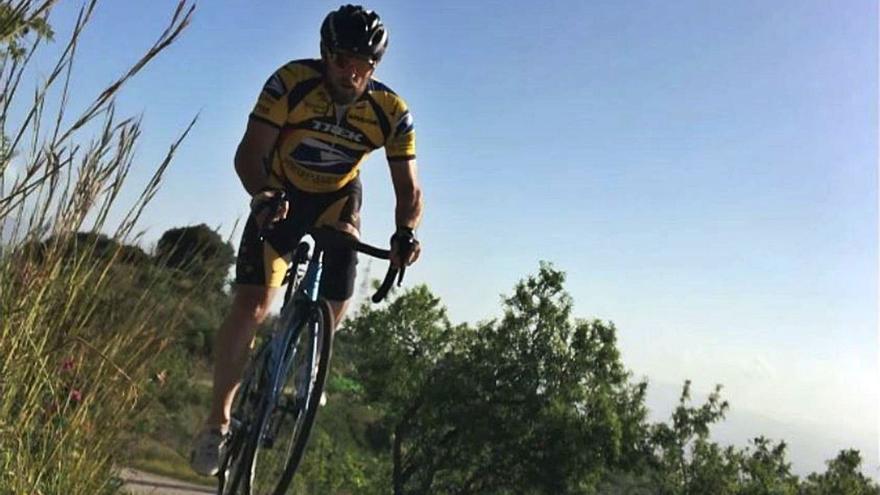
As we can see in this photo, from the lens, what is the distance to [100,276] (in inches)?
133

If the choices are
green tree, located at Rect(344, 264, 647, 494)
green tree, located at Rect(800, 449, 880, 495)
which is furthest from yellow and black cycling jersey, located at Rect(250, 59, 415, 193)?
green tree, located at Rect(800, 449, 880, 495)

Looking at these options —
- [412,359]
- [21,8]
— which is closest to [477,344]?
[412,359]

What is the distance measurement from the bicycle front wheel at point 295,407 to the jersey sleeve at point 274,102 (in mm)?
819

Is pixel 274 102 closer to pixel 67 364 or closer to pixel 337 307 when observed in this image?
pixel 337 307

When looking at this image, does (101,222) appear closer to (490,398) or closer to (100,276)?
(100,276)

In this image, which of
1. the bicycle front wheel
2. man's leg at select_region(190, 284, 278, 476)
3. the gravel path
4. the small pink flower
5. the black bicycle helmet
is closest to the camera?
the small pink flower

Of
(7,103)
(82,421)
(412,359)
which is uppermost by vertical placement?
(412,359)

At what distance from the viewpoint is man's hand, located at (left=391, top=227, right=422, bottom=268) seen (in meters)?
3.92

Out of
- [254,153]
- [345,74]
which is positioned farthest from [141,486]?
[345,74]

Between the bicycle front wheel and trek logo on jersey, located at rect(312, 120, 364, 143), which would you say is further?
trek logo on jersey, located at rect(312, 120, 364, 143)

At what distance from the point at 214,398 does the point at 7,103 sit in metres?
2.32

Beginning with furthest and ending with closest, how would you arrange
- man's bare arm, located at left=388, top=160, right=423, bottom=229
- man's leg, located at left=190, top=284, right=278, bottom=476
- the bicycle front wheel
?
man's bare arm, located at left=388, top=160, right=423, bottom=229 → man's leg, located at left=190, top=284, right=278, bottom=476 → the bicycle front wheel

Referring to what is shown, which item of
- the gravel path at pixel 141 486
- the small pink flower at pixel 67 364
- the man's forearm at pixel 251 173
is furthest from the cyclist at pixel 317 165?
the gravel path at pixel 141 486

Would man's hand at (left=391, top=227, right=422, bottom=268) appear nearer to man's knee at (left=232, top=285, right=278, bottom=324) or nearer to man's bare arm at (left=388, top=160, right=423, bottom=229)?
man's bare arm at (left=388, top=160, right=423, bottom=229)
